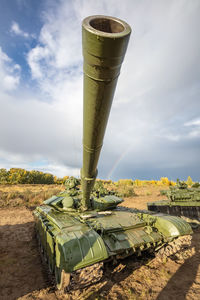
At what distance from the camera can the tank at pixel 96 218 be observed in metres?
1.42

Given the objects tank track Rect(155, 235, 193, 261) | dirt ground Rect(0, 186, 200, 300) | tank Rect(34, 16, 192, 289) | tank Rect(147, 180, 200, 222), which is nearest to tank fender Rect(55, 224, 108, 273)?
tank Rect(34, 16, 192, 289)

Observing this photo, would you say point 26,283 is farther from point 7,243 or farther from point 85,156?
point 85,156

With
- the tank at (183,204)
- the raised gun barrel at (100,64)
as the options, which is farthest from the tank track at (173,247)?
the tank at (183,204)

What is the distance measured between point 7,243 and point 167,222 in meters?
7.65

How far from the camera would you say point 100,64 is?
5.03 ft

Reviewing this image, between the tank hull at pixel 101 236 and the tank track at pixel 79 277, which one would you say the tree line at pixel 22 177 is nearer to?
the tank hull at pixel 101 236

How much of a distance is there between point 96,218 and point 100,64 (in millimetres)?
5822

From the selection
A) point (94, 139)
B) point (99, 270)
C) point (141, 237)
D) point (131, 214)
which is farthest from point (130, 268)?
point (94, 139)

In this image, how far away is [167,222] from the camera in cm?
646

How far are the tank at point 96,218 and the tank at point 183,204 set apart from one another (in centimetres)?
689

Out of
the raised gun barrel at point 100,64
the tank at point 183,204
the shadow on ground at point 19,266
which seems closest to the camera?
the raised gun barrel at point 100,64

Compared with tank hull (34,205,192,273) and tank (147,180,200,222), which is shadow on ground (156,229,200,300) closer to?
tank hull (34,205,192,273)

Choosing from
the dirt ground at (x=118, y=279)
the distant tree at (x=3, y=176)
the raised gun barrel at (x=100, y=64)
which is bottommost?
the dirt ground at (x=118, y=279)

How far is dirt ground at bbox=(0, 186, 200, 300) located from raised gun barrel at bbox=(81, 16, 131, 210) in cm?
481
